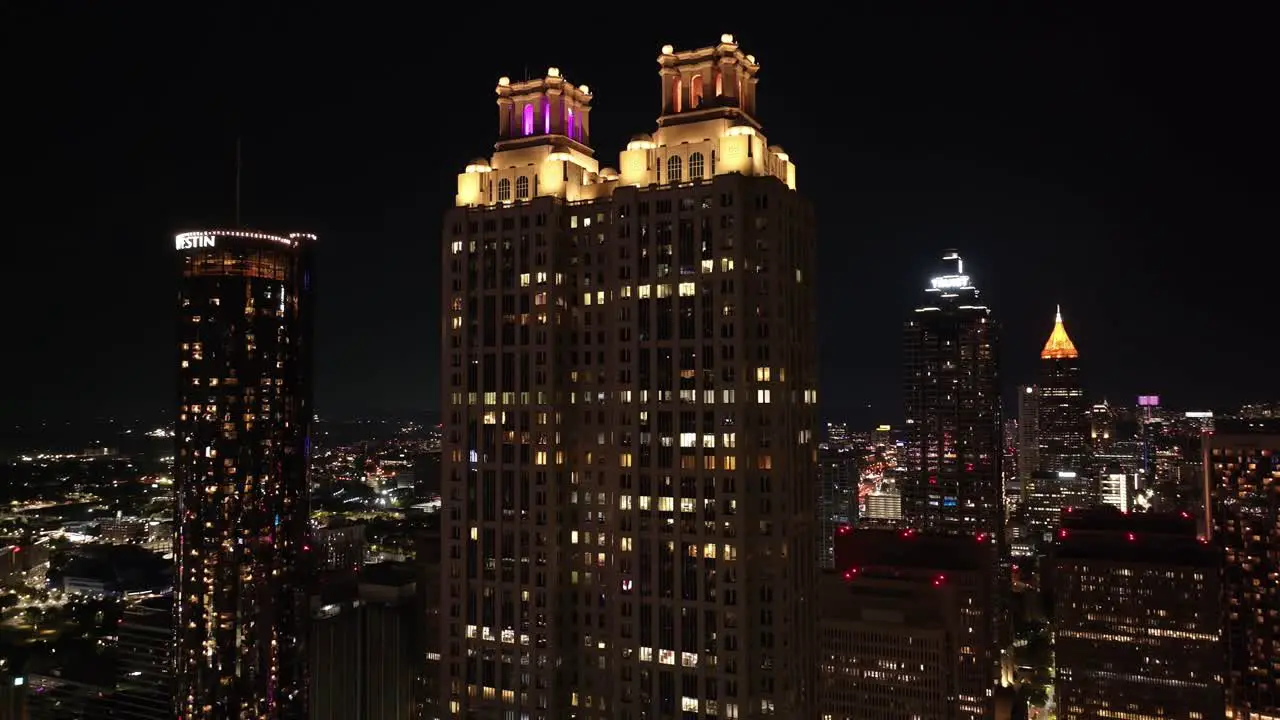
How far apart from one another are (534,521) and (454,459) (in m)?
6.90

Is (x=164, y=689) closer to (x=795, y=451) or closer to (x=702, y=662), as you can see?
(x=702, y=662)

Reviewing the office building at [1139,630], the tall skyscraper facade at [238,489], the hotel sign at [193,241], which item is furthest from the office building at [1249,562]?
the hotel sign at [193,241]

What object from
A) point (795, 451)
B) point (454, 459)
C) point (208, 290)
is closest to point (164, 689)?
point (208, 290)

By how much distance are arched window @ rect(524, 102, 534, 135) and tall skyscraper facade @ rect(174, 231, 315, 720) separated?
60081 mm

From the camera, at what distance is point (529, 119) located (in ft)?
192

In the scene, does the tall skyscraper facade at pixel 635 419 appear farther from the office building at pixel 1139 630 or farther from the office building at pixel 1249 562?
the office building at pixel 1139 630

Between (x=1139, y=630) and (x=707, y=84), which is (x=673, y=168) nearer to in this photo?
(x=707, y=84)

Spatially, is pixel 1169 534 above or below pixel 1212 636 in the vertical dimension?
above

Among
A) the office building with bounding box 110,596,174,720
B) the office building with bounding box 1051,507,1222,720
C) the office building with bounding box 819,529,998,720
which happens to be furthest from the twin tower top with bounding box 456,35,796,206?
the office building with bounding box 1051,507,1222,720

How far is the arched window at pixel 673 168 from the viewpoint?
53.2 m

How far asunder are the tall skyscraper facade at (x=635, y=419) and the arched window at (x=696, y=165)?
136mm

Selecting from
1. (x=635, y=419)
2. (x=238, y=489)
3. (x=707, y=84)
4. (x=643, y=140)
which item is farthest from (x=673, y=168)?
(x=238, y=489)

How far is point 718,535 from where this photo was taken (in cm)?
4938

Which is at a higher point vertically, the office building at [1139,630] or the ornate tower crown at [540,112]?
the ornate tower crown at [540,112]
